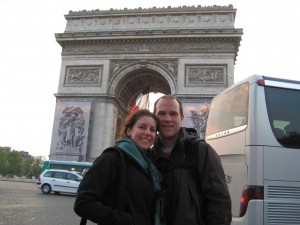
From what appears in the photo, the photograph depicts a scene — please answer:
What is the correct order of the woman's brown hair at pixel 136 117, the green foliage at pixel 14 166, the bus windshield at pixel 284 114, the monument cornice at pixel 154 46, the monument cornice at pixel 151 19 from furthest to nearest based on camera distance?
the green foliage at pixel 14 166
the monument cornice at pixel 151 19
the monument cornice at pixel 154 46
the bus windshield at pixel 284 114
the woman's brown hair at pixel 136 117

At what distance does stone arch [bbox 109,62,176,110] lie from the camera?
1009 inches

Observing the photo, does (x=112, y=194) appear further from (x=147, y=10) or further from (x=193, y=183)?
(x=147, y=10)

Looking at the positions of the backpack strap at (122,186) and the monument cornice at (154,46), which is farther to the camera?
the monument cornice at (154,46)

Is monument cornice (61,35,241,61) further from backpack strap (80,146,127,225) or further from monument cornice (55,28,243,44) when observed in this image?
backpack strap (80,146,127,225)

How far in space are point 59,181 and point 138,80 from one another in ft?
44.6

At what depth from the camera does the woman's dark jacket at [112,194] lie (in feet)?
6.05

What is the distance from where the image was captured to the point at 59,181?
55.6 ft

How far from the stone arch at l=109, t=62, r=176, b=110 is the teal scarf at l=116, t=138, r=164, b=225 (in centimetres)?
2292

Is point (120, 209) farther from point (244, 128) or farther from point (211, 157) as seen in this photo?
point (244, 128)

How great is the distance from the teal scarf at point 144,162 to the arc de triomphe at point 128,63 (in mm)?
20650

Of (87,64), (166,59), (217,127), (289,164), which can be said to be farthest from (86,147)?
(289,164)

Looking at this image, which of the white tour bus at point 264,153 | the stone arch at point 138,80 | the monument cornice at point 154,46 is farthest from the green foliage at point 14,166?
the white tour bus at point 264,153

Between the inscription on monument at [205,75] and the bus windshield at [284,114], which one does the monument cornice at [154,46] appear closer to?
the inscription on monument at [205,75]

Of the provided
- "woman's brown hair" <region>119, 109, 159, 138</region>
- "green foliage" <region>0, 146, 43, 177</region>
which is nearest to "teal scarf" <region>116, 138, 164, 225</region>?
"woman's brown hair" <region>119, 109, 159, 138</region>
